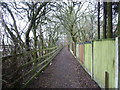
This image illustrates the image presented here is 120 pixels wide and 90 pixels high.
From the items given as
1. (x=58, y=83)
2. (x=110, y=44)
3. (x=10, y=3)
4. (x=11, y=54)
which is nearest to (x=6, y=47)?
(x=11, y=54)

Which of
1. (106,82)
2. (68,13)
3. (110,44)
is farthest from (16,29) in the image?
(68,13)

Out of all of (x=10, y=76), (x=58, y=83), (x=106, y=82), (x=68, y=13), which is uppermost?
(x=68, y=13)

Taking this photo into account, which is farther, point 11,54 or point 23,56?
point 23,56

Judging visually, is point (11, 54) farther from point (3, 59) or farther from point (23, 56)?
point (23, 56)

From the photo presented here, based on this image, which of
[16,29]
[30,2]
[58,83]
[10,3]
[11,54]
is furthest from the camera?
[30,2]

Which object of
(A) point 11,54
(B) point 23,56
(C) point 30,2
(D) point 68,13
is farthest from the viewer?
(D) point 68,13

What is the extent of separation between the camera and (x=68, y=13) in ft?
36.0

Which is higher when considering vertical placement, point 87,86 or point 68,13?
point 68,13

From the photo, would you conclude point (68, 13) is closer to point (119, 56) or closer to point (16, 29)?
point (16, 29)

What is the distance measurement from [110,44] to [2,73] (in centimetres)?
298

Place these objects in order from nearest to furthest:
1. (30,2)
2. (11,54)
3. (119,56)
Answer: (119,56), (11,54), (30,2)

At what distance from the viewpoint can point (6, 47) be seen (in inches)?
94.8

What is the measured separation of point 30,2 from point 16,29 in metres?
2.11

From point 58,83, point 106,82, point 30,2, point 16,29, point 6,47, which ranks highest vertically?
point 30,2
